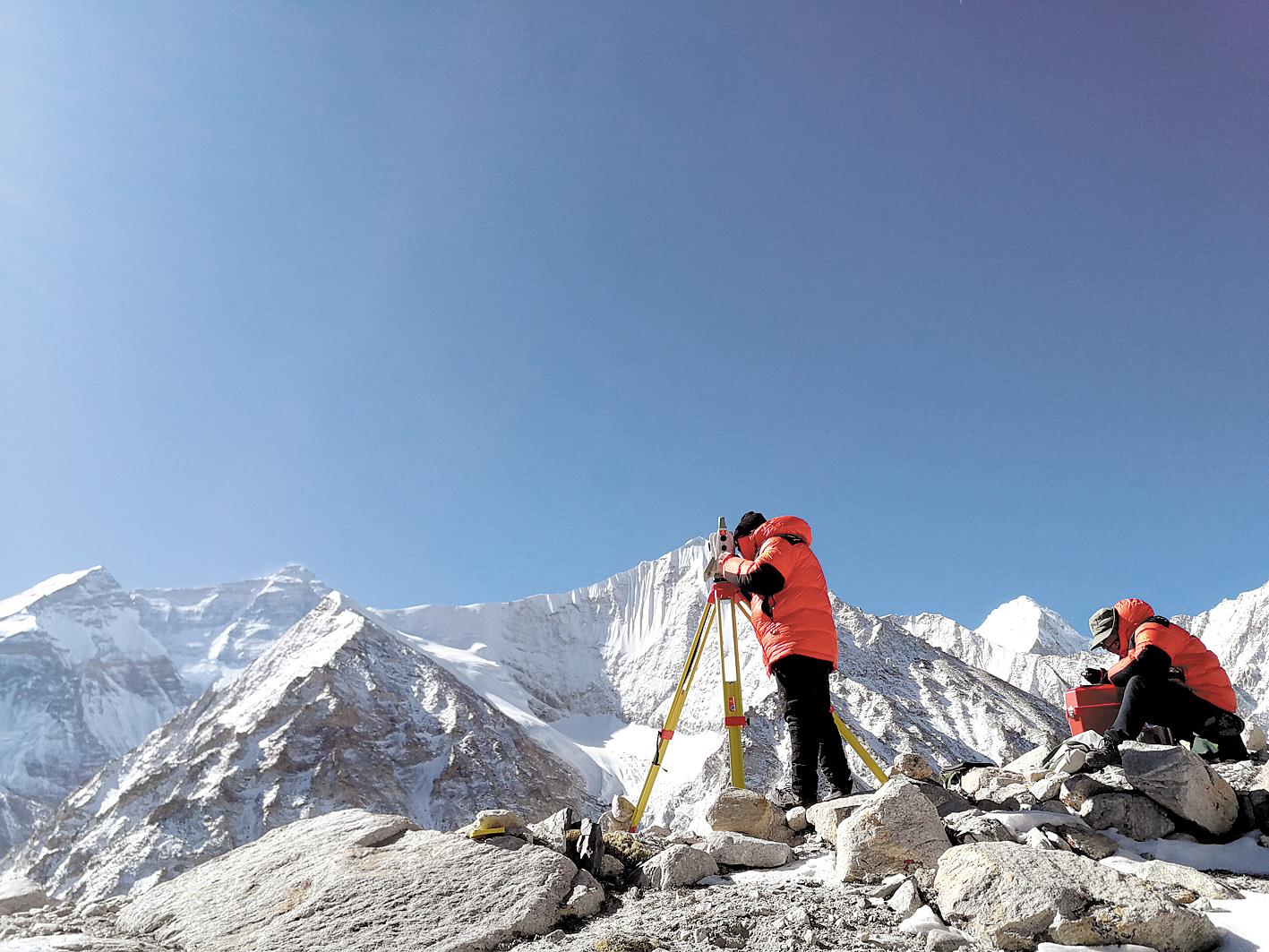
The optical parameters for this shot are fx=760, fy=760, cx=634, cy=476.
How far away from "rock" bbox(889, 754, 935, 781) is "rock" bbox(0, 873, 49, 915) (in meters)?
8.04

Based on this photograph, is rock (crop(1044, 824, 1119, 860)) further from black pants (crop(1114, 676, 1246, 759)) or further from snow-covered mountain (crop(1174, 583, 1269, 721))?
snow-covered mountain (crop(1174, 583, 1269, 721))

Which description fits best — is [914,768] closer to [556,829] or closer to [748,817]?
[748,817]

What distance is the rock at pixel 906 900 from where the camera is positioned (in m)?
4.12

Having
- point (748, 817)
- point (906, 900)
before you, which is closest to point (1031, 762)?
point (748, 817)

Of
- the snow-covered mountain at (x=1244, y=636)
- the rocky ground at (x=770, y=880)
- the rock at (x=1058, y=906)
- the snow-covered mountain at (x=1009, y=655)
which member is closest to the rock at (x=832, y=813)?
the rocky ground at (x=770, y=880)

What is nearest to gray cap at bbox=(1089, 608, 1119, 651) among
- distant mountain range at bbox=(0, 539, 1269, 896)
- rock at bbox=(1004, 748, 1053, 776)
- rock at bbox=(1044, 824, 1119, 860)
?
rock at bbox=(1004, 748, 1053, 776)

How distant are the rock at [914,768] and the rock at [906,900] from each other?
2.62m

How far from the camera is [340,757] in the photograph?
83.6 meters

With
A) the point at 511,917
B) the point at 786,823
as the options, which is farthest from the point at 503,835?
the point at 786,823

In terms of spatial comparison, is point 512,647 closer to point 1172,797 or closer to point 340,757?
point 340,757

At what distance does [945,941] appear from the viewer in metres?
3.71

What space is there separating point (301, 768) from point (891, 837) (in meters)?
91.8

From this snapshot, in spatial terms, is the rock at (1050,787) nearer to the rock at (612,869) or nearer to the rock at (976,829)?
the rock at (976,829)

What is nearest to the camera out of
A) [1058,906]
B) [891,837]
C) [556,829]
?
[1058,906]
